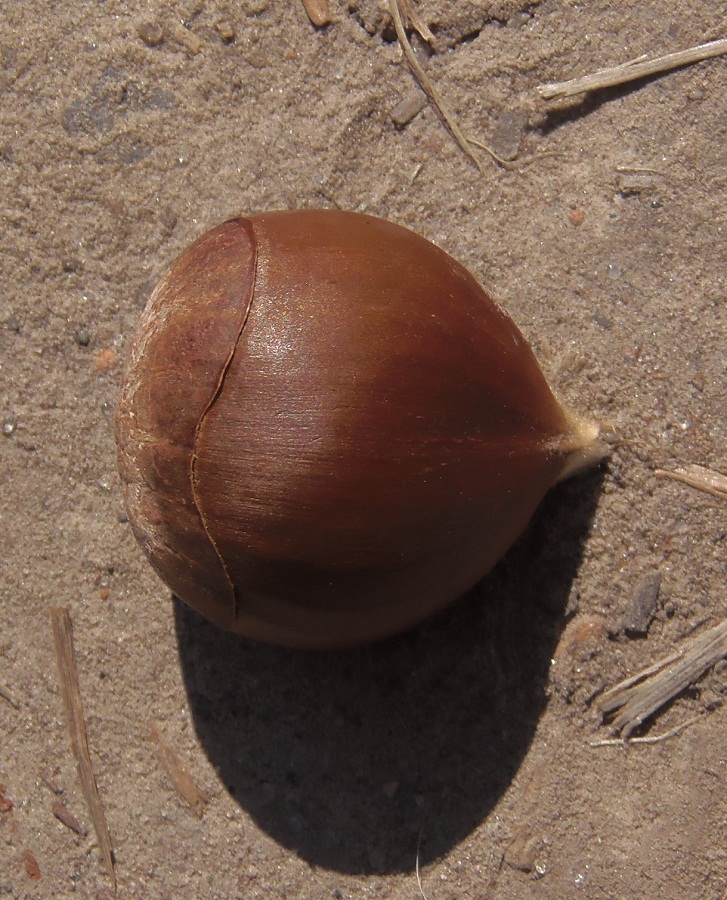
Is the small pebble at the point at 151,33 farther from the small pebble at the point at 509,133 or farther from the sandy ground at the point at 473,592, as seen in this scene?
the small pebble at the point at 509,133

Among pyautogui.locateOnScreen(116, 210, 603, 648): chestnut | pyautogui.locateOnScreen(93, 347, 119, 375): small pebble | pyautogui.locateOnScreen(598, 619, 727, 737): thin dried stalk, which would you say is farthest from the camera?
pyautogui.locateOnScreen(93, 347, 119, 375): small pebble

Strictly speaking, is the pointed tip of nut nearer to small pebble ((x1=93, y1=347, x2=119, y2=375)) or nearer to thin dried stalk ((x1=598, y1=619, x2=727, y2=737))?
thin dried stalk ((x1=598, y1=619, x2=727, y2=737))

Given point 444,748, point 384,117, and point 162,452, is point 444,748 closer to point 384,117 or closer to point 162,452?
point 162,452

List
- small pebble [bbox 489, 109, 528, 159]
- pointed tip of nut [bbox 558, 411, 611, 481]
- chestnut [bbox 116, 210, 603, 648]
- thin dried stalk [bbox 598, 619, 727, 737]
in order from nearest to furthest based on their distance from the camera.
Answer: chestnut [bbox 116, 210, 603, 648], pointed tip of nut [bbox 558, 411, 611, 481], thin dried stalk [bbox 598, 619, 727, 737], small pebble [bbox 489, 109, 528, 159]

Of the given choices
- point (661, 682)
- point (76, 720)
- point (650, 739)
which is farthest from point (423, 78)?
point (76, 720)

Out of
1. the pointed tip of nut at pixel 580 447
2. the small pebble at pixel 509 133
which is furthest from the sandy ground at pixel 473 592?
the pointed tip of nut at pixel 580 447

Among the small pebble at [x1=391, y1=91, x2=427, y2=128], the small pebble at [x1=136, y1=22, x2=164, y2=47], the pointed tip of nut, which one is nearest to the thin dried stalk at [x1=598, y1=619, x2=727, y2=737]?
the pointed tip of nut

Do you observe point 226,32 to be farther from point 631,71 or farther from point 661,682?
point 661,682
